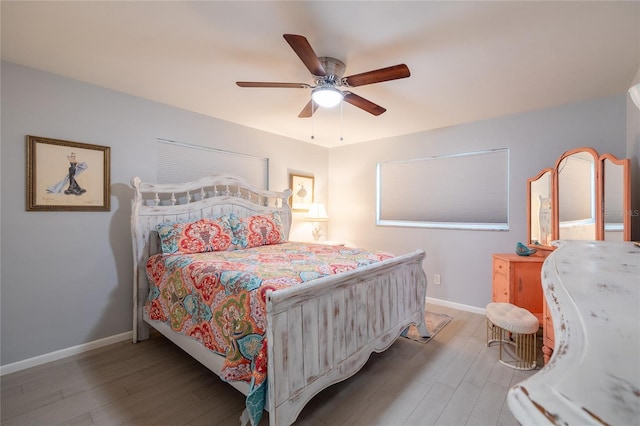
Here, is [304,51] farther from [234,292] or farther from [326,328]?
[326,328]

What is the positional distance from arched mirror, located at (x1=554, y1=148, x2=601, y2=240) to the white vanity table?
7.21 feet

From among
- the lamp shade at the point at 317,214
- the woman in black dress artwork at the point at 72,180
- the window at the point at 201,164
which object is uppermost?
the window at the point at 201,164

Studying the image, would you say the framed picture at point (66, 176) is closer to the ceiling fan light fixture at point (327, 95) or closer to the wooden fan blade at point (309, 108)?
the wooden fan blade at point (309, 108)

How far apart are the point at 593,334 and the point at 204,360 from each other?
2.08m

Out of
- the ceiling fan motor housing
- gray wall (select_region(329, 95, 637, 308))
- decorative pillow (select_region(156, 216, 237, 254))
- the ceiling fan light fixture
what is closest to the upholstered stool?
gray wall (select_region(329, 95, 637, 308))

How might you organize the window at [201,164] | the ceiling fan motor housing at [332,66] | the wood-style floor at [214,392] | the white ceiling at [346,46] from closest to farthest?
the white ceiling at [346,46] < the wood-style floor at [214,392] < the ceiling fan motor housing at [332,66] < the window at [201,164]

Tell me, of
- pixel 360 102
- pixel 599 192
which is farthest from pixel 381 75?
pixel 599 192

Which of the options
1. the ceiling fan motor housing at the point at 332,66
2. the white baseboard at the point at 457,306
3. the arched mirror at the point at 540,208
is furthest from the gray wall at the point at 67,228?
the arched mirror at the point at 540,208

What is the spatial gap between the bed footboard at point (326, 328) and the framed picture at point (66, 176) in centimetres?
221

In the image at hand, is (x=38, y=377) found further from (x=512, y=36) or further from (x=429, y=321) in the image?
(x=512, y=36)

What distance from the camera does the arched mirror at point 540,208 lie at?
287cm

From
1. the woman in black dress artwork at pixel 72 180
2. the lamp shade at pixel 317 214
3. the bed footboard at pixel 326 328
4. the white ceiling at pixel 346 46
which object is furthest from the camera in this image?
the lamp shade at pixel 317 214

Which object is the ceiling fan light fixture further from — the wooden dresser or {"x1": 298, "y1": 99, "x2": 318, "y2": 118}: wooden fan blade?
the wooden dresser

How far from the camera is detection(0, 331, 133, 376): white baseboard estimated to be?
218cm
